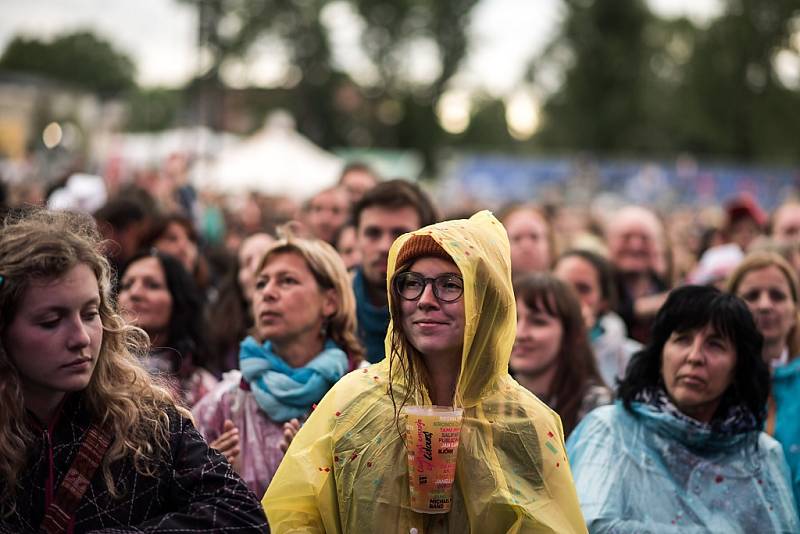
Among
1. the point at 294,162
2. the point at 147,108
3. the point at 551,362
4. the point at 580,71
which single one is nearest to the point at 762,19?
the point at 580,71

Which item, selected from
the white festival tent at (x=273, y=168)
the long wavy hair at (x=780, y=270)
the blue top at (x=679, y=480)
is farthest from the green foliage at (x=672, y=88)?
the blue top at (x=679, y=480)

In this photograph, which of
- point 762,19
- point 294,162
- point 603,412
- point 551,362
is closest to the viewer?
point 603,412

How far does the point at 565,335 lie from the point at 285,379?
1703 millimetres

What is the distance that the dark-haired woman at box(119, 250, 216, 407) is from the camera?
17.8 ft

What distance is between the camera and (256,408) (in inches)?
168

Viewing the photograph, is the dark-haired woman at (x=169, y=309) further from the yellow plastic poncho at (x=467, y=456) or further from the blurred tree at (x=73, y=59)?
the blurred tree at (x=73, y=59)

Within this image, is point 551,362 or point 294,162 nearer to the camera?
point 551,362

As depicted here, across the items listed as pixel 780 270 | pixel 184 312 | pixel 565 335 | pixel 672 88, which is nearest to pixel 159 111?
pixel 672 88

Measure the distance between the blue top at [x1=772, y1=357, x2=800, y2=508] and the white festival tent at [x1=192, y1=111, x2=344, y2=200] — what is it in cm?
1908

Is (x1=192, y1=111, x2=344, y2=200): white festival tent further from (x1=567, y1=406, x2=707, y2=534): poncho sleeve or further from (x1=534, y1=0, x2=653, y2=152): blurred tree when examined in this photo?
(x1=534, y1=0, x2=653, y2=152): blurred tree

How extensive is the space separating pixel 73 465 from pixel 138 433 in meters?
0.20

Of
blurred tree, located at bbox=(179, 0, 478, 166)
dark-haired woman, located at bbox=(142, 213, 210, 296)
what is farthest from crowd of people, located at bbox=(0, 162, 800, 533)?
blurred tree, located at bbox=(179, 0, 478, 166)

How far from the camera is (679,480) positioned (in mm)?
3945

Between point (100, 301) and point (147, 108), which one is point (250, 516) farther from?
point (147, 108)
